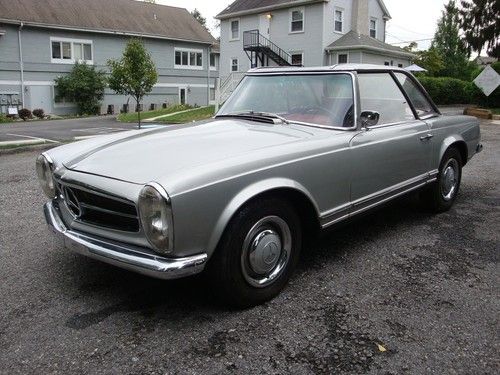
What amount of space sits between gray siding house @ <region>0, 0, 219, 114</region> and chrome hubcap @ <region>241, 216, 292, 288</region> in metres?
26.4

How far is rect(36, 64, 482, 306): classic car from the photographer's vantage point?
2702mm

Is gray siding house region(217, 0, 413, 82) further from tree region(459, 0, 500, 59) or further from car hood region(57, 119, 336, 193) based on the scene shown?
car hood region(57, 119, 336, 193)

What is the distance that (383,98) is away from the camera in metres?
4.42

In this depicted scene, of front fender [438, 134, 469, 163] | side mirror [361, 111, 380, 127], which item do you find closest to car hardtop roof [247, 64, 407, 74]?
side mirror [361, 111, 380, 127]

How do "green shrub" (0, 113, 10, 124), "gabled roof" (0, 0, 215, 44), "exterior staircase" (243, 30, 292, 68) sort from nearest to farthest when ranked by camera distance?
"green shrub" (0, 113, 10, 124) < "gabled roof" (0, 0, 215, 44) < "exterior staircase" (243, 30, 292, 68)

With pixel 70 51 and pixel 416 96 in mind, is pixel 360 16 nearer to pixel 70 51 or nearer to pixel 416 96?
pixel 70 51

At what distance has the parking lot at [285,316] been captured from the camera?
8.30 feet

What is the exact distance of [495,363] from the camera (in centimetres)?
252

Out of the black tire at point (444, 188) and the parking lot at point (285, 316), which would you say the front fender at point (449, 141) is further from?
the parking lot at point (285, 316)

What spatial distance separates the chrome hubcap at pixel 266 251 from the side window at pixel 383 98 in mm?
1432

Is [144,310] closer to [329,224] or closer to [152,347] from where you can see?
[152,347]

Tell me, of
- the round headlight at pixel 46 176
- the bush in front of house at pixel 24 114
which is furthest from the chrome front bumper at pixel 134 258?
the bush in front of house at pixel 24 114

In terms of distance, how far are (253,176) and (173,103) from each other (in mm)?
31443

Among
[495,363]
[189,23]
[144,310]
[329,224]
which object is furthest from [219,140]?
[189,23]
